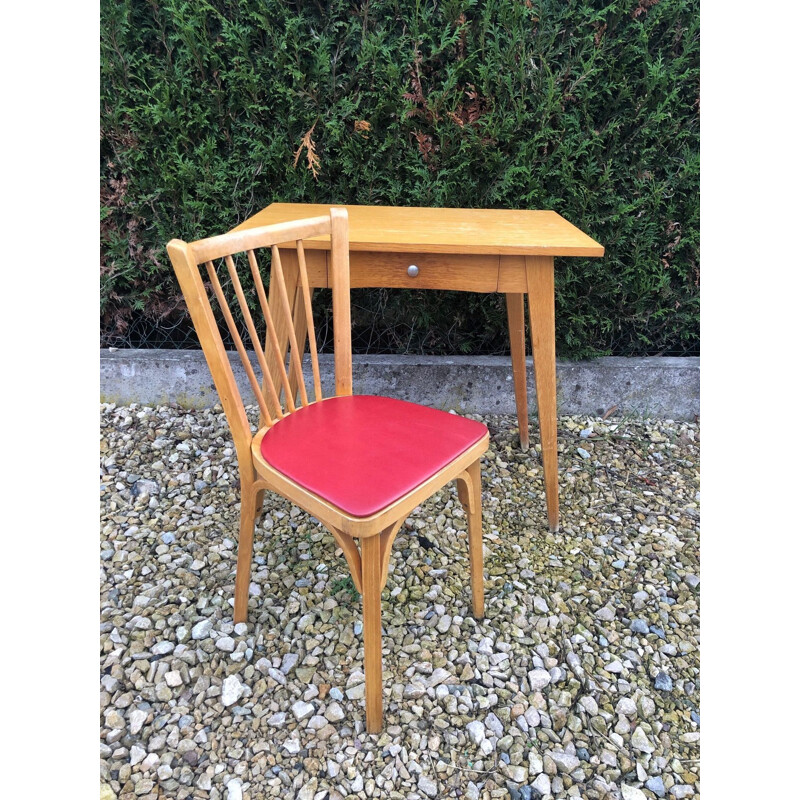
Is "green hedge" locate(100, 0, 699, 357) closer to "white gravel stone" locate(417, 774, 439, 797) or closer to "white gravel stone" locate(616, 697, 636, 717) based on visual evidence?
"white gravel stone" locate(616, 697, 636, 717)

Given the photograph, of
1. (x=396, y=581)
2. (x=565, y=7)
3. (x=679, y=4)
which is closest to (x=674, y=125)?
(x=679, y=4)

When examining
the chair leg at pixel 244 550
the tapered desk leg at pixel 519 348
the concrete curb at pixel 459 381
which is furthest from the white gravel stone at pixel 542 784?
the concrete curb at pixel 459 381

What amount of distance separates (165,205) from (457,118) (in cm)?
143

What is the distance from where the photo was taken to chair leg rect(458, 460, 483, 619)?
1.56m

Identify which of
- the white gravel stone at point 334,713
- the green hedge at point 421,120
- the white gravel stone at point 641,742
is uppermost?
the green hedge at point 421,120

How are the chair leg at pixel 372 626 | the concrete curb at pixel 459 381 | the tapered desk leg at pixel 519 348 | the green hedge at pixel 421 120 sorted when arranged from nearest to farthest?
the chair leg at pixel 372 626, the tapered desk leg at pixel 519 348, the green hedge at pixel 421 120, the concrete curb at pixel 459 381

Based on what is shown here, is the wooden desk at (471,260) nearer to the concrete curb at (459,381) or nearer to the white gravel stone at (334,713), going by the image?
the concrete curb at (459,381)

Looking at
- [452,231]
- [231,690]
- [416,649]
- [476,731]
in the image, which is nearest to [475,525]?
[416,649]

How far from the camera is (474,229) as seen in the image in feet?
6.26

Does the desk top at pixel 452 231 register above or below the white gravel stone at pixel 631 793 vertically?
above

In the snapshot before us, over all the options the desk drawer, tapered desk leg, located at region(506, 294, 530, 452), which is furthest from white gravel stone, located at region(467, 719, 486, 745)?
tapered desk leg, located at region(506, 294, 530, 452)

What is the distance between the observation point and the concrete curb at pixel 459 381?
113 inches

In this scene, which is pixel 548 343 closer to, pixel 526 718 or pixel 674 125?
pixel 526 718

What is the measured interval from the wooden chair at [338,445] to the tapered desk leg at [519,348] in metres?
0.85
